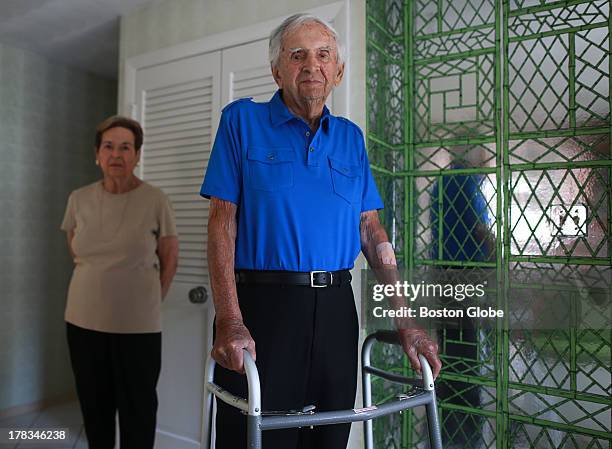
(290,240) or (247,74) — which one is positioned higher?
(247,74)

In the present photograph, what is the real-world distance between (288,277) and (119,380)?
1.06 metres

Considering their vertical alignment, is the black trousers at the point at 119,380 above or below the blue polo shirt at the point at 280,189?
below

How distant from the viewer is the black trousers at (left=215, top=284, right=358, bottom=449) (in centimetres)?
117

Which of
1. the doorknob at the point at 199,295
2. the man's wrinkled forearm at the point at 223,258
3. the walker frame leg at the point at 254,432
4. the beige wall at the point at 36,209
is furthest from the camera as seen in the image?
the beige wall at the point at 36,209

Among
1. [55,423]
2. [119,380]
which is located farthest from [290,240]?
[55,423]

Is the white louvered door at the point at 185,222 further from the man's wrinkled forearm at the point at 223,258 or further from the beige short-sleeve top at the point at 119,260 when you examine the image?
the man's wrinkled forearm at the point at 223,258

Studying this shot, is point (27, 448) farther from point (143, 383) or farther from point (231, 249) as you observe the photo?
point (231, 249)

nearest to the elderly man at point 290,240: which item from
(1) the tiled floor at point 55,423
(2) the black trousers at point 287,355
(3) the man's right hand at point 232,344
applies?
(2) the black trousers at point 287,355

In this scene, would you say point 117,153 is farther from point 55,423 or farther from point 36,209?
point 55,423

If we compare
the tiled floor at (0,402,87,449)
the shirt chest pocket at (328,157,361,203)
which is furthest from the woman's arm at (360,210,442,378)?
the tiled floor at (0,402,87,449)

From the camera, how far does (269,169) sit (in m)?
1.20

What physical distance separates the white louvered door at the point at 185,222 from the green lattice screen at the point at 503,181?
0.79 m

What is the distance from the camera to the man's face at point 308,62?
1209 mm

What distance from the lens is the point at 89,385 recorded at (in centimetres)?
191
